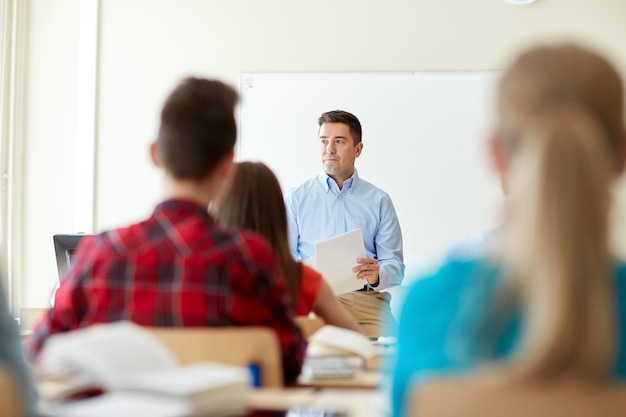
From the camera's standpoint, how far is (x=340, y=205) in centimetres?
475

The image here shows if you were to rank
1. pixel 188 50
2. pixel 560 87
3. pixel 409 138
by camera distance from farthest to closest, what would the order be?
pixel 188 50
pixel 409 138
pixel 560 87

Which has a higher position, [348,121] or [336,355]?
[348,121]

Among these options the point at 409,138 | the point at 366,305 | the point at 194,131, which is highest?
the point at 409,138

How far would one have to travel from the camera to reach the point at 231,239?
1.60 m

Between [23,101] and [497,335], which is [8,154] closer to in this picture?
[23,101]

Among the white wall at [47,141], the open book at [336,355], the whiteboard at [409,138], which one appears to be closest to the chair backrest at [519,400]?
the open book at [336,355]

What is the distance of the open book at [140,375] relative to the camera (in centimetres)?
119

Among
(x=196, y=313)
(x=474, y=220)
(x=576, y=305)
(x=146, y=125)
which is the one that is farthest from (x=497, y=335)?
(x=146, y=125)

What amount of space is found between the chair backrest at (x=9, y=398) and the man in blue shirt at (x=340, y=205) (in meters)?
3.48

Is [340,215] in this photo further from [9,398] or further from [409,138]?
[9,398]

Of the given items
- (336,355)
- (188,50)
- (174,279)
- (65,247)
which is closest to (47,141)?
(188,50)

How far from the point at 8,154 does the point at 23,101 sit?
0.41 metres

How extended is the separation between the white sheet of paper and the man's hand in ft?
0.10

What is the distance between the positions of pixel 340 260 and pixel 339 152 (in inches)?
44.0
